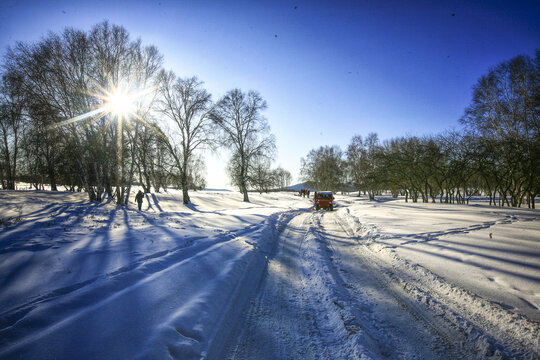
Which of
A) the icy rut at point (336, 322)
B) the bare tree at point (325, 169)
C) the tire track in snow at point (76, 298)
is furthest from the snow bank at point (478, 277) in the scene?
the bare tree at point (325, 169)

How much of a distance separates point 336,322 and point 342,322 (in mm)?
76

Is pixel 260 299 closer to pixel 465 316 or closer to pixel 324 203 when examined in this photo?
pixel 465 316

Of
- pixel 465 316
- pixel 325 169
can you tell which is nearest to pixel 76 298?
pixel 465 316

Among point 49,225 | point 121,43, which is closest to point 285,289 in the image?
point 49,225

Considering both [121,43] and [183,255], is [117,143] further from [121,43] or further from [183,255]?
[183,255]

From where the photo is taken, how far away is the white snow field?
210 cm

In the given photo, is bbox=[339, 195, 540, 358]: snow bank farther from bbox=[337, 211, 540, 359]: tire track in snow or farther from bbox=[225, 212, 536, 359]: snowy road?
bbox=[225, 212, 536, 359]: snowy road

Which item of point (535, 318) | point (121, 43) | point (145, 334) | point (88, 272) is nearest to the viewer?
point (145, 334)

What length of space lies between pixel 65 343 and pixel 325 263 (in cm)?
431

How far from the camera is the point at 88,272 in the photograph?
352 centimetres

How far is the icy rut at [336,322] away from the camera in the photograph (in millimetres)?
2135

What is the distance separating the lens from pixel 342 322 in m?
2.57

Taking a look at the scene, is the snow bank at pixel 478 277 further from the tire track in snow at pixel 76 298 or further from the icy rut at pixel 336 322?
the tire track in snow at pixel 76 298

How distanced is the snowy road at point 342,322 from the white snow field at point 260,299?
0.02 metres
